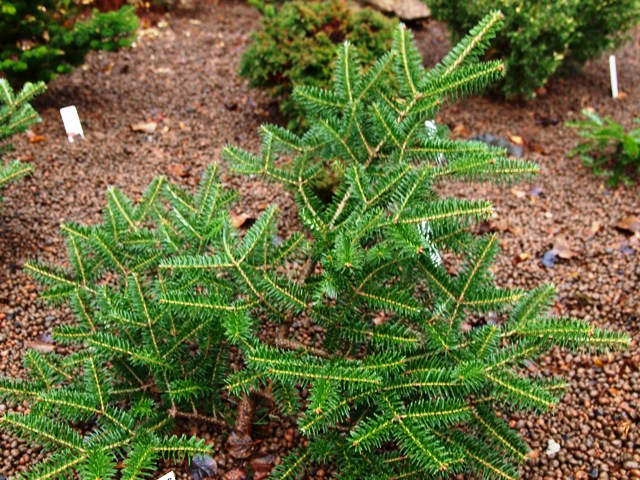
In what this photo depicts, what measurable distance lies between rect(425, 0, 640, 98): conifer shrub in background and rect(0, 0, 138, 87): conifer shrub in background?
83.0 inches

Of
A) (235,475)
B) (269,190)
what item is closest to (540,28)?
(269,190)

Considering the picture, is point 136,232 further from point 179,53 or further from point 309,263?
point 179,53

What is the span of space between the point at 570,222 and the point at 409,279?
175 cm

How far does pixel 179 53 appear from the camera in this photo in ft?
15.5

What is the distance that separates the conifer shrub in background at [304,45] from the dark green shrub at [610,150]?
1.26 metres

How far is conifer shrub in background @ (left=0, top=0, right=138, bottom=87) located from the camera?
332 centimetres

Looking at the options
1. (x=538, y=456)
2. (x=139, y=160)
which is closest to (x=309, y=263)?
(x=538, y=456)

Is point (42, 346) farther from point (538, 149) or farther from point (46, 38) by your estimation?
point (538, 149)

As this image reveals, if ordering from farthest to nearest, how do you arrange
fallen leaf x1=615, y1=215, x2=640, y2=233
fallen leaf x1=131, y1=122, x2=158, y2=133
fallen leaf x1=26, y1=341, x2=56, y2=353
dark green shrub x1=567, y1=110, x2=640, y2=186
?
1. fallen leaf x1=131, y1=122, x2=158, y2=133
2. dark green shrub x1=567, y1=110, x2=640, y2=186
3. fallen leaf x1=615, y1=215, x2=640, y2=233
4. fallen leaf x1=26, y1=341, x2=56, y2=353

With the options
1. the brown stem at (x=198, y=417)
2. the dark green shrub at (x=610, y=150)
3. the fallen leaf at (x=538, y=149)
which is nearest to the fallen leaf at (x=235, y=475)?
the brown stem at (x=198, y=417)

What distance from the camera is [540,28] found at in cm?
391

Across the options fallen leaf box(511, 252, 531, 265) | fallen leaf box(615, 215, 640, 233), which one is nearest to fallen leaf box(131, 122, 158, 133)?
fallen leaf box(511, 252, 531, 265)

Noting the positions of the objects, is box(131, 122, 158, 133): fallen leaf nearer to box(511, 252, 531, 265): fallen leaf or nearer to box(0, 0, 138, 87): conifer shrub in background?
box(0, 0, 138, 87): conifer shrub in background

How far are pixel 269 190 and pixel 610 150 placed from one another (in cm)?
212
